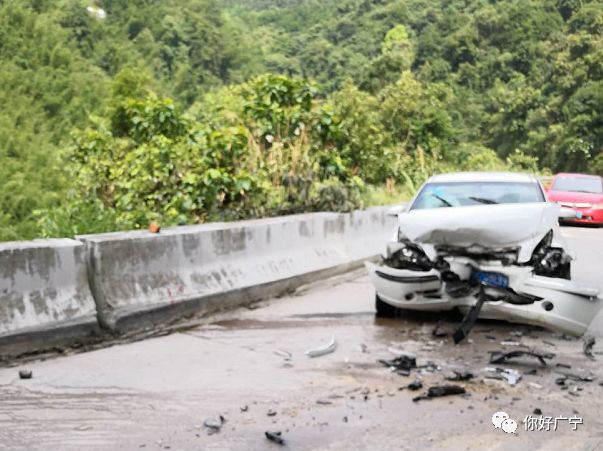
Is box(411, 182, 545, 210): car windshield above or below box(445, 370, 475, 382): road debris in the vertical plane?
above

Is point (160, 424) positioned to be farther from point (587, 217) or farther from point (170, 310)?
point (587, 217)

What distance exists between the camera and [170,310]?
7953 millimetres

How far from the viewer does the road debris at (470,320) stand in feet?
23.8

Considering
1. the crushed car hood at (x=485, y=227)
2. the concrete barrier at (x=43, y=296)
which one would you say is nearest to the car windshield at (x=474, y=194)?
the crushed car hood at (x=485, y=227)

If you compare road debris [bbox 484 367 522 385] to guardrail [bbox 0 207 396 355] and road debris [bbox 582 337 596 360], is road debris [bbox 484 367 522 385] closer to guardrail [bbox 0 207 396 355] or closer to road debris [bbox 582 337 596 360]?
road debris [bbox 582 337 596 360]

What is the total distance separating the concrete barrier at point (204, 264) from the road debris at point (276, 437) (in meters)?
3.01

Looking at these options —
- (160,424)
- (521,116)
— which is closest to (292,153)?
(160,424)

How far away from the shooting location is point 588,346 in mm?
7160

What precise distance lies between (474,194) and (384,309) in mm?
1840

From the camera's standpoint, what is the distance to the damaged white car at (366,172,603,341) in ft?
24.0

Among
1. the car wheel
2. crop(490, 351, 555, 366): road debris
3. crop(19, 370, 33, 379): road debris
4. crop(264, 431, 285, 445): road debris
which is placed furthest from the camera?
the car wheel

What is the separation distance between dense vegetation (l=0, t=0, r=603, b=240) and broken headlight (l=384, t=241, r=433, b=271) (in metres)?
3.23

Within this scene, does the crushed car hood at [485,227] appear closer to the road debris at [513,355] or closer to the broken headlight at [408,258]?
the broken headlight at [408,258]

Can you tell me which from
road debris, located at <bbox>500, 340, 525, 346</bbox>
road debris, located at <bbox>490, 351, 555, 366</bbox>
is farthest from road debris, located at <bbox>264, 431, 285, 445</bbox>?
road debris, located at <bbox>500, 340, 525, 346</bbox>
